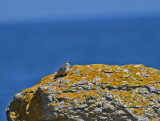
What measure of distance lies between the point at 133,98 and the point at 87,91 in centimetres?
156

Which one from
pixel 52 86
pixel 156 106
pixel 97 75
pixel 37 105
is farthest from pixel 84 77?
pixel 156 106

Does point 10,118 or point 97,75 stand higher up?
point 97,75

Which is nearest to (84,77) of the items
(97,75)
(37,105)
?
(97,75)

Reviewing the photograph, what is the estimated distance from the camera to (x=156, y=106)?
11.0 metres

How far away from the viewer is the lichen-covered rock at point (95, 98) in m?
10.7

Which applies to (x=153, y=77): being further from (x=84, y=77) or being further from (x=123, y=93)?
(x=84, y=77)

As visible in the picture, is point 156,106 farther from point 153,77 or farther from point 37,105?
point 37,105

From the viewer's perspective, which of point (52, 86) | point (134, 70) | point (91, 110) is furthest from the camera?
point (134, 70)

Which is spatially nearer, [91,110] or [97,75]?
[91,110]

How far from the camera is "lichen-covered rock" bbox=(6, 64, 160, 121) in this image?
10.7 meters

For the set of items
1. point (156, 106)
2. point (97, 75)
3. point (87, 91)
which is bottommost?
point (156, 106)

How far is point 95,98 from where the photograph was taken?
10.9 m

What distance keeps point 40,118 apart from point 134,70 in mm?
3897

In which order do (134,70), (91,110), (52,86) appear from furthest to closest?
(134,70) → (52,86) → (91,110)
